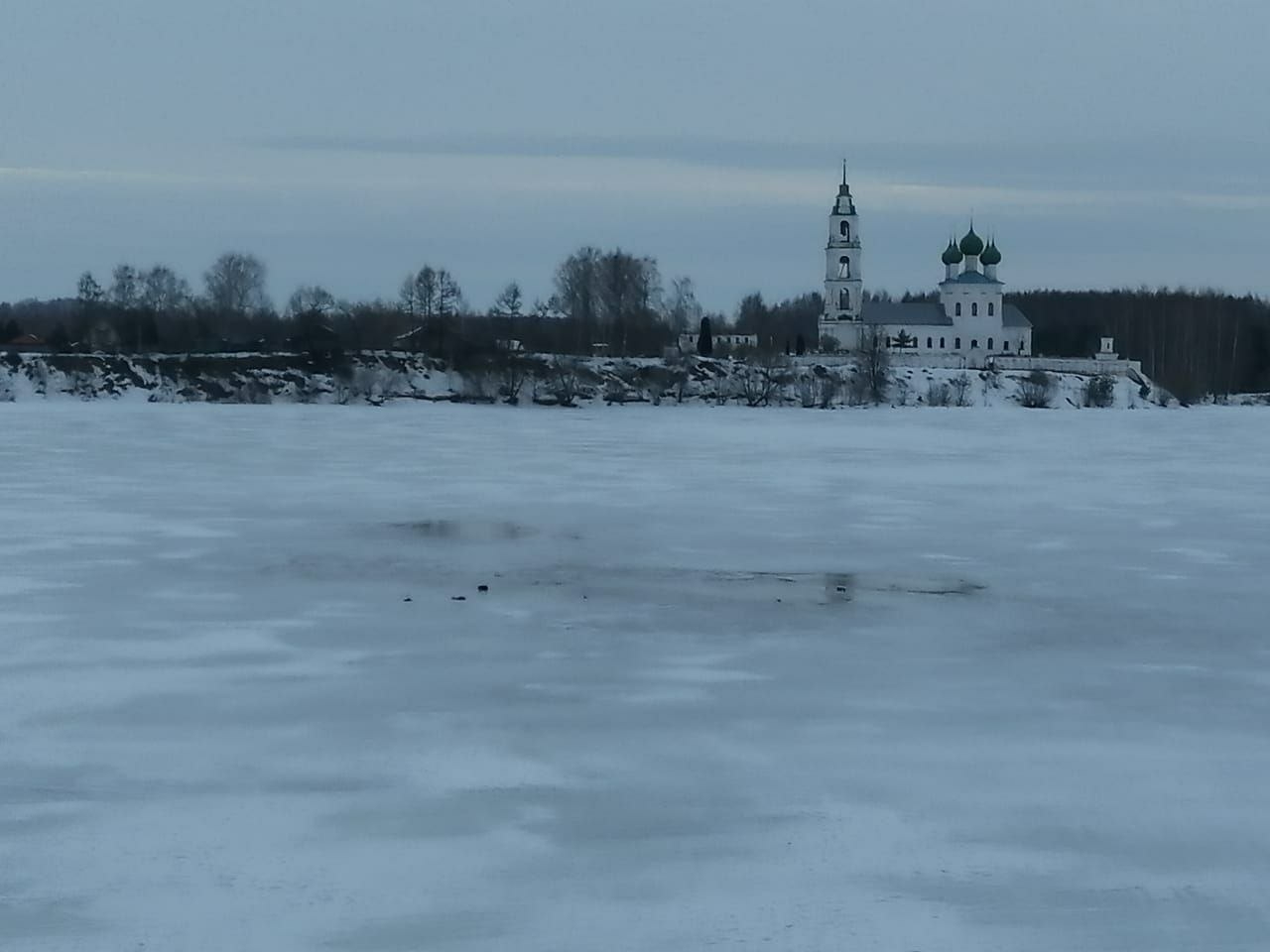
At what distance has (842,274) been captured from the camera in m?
81.6

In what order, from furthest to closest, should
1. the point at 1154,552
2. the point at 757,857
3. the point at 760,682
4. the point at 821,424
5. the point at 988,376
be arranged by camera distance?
the point at 988,376 < the point at 821,424 < the point at 1154,552 < the point at 760,682 < the point at 757,857

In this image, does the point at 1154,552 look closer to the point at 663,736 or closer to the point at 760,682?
the point at 760,682

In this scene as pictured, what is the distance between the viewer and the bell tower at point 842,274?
80.4 metres

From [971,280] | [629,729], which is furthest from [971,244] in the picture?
[629,729]

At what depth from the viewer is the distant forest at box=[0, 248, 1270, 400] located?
64500 mm

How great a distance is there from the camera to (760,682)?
8383 millimetres

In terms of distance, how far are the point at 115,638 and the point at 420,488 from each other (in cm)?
985

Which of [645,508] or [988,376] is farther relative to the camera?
[988,376]

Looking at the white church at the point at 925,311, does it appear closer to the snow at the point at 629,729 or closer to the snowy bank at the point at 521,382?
the snowy bank at the point at 521,382

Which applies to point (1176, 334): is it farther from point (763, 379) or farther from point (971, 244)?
point (763, 379)

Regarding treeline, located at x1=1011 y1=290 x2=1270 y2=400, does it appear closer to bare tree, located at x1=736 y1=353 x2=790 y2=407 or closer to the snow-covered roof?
the snow-covered roof

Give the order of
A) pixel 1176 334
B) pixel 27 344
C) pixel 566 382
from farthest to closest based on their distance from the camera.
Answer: pixel 1176 334 → pixel 27 344 → pixel 566 382

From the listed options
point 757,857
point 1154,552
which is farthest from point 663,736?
point 1154,552

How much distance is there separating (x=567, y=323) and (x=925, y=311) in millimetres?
17668
